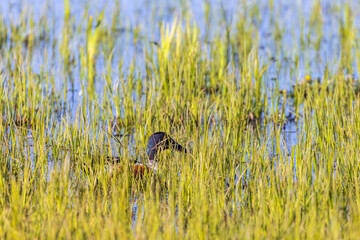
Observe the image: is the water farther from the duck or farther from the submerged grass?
the duck

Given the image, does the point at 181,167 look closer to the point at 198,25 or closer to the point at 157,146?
the point at 157,146

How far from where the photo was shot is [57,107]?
6.04 m

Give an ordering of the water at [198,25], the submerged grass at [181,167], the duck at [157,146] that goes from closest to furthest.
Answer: the submerged grass at [181,167]
the duck at [157,146]
the water at [198,25]

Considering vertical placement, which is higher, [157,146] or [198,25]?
[198,25]

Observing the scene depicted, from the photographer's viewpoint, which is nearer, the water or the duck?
the duck

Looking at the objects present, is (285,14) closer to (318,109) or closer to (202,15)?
(202,15)

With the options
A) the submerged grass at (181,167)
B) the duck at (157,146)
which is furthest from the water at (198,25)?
the duck at (157,146)

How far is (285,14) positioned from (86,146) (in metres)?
7.84

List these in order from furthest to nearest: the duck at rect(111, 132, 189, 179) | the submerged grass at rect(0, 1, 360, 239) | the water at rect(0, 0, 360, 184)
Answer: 1. the water at rect(0, 0, 360, 184)
2. the duck at rect(111, 132, 189, 179)
3. the submerged grass at rect(0, 1, 360, 239)

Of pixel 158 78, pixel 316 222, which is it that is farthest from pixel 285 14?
pixel 316 222

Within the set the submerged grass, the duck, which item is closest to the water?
the submerged grass

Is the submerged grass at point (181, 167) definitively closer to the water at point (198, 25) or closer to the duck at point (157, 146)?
the duck at point (157, 146)

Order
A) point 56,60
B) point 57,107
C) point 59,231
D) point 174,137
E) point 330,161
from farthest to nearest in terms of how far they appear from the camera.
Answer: point 56,60 → point 57,107 → point 174,137 → point 330,161 → point 59,231

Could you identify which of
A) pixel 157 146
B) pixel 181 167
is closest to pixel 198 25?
pixel 157 146
